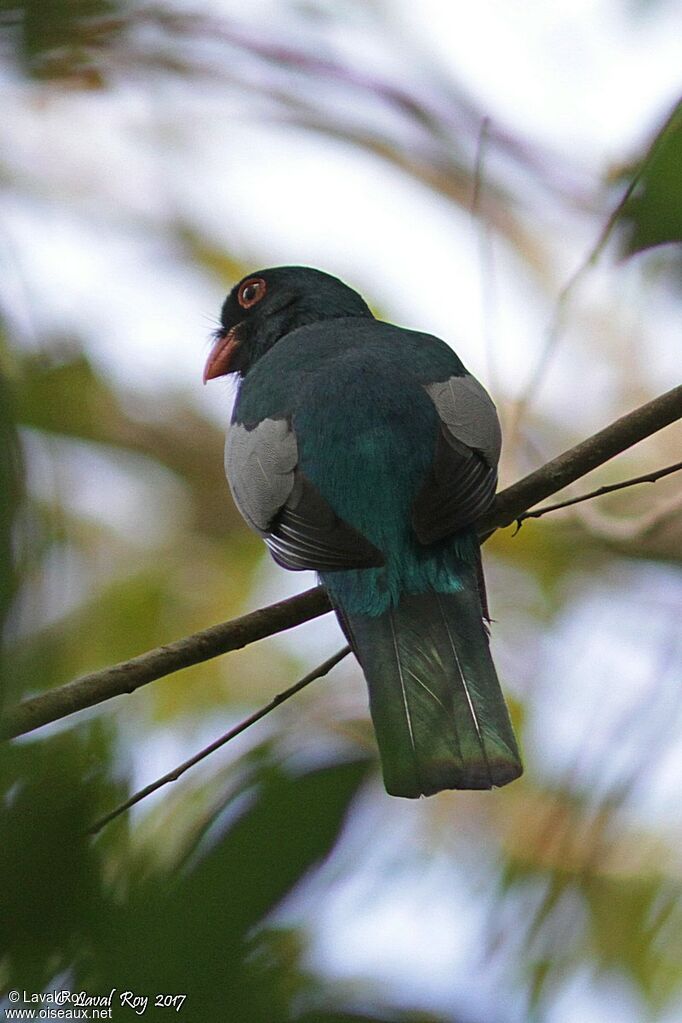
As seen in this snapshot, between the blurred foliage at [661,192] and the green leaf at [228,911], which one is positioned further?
the blurred foliage at [661,192]

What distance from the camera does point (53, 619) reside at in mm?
865

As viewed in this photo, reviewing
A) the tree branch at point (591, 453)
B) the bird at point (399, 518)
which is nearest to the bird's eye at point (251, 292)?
the bird at point (399, 518)

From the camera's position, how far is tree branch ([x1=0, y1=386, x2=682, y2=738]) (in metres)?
2.70

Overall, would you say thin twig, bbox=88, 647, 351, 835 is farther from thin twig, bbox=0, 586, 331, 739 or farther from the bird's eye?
the bird's eye

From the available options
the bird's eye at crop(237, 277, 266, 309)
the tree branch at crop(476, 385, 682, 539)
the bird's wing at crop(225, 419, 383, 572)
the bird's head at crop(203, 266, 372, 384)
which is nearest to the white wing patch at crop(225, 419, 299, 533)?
the bird's wing at crop(225, 419, 383, 572)

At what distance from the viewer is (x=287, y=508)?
347cm

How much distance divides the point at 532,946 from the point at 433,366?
293 cm

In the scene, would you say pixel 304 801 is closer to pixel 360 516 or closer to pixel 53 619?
pixel 53 619

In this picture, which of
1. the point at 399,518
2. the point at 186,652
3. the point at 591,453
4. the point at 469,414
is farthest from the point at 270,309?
the point at 186,652

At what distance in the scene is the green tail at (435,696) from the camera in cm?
270

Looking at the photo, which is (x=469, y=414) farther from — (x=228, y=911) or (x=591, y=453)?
(x=228, y=911)

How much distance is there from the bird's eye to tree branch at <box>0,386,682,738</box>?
7.09 feet

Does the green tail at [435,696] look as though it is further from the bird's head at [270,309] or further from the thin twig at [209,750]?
the bird's head at [270,309]

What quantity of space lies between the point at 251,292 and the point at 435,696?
2.83 meters
